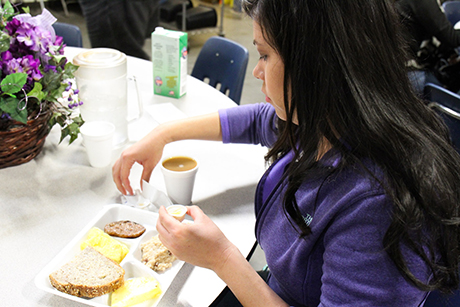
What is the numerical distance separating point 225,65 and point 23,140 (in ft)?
3.46

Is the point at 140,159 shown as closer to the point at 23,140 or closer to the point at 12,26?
the point at 23,140

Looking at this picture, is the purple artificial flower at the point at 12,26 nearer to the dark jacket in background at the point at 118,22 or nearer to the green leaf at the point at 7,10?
the green leaf at the point at 7,10

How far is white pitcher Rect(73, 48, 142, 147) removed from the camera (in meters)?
1.12

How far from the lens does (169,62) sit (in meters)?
1.48

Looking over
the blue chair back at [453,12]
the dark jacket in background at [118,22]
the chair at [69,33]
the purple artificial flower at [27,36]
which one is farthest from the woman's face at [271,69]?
the blue chair back at [453,12]

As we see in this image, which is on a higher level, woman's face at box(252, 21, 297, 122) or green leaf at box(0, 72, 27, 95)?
woman's face at box(252, 21, 297, 122)

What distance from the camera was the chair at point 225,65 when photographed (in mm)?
1803

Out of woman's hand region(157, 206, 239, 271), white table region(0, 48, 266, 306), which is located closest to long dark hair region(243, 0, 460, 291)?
woman's hand region(157, 206, 239, 271)

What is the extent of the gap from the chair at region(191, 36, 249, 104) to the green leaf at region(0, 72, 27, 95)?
103 centimetres

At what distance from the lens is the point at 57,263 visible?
0.77m

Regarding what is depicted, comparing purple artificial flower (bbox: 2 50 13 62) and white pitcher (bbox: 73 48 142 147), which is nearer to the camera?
purple artificial flower (bbox: 2 50 13 62)

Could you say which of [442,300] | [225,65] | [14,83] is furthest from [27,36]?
A: [442,300]

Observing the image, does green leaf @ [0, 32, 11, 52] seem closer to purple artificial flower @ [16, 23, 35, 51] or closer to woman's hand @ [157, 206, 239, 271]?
purple artificial flower @ [16, 23, 35, 51]

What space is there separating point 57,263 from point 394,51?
0.75 metres
